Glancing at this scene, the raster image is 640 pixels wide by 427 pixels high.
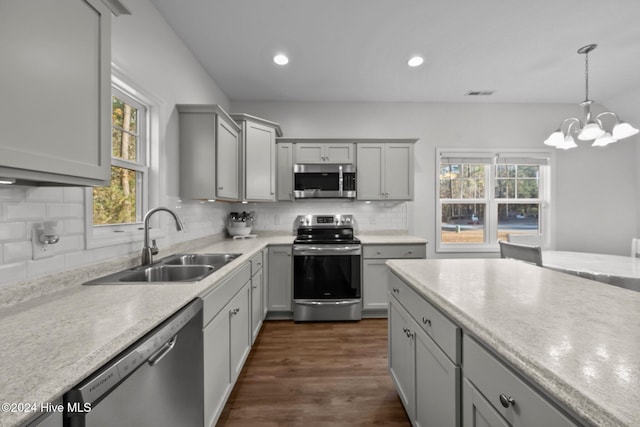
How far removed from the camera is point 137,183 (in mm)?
2094

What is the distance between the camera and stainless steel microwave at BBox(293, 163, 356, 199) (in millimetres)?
3549

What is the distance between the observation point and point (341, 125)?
3.93 meters

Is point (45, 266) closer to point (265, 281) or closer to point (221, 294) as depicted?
point (221, 294)

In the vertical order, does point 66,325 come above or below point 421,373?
above

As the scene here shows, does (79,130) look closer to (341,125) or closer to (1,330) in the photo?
(1,330)

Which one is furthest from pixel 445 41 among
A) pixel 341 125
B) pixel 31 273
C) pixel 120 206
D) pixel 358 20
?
pixel 31 273

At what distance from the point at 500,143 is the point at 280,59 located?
10.5 feet

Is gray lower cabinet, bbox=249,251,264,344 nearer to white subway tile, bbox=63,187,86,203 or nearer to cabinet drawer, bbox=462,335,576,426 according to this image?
white subway tile, bbox=63,187,86,203

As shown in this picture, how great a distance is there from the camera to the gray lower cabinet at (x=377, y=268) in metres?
3.20

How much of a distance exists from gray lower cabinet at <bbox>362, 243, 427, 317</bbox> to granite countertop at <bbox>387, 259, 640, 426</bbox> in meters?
1.74

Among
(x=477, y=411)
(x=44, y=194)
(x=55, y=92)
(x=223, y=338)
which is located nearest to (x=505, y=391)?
(x=477, y=411)

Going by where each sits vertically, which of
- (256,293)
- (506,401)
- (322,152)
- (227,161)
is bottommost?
(256,293)

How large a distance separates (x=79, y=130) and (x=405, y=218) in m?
3.61

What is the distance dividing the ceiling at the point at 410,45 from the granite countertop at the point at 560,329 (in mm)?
2048
